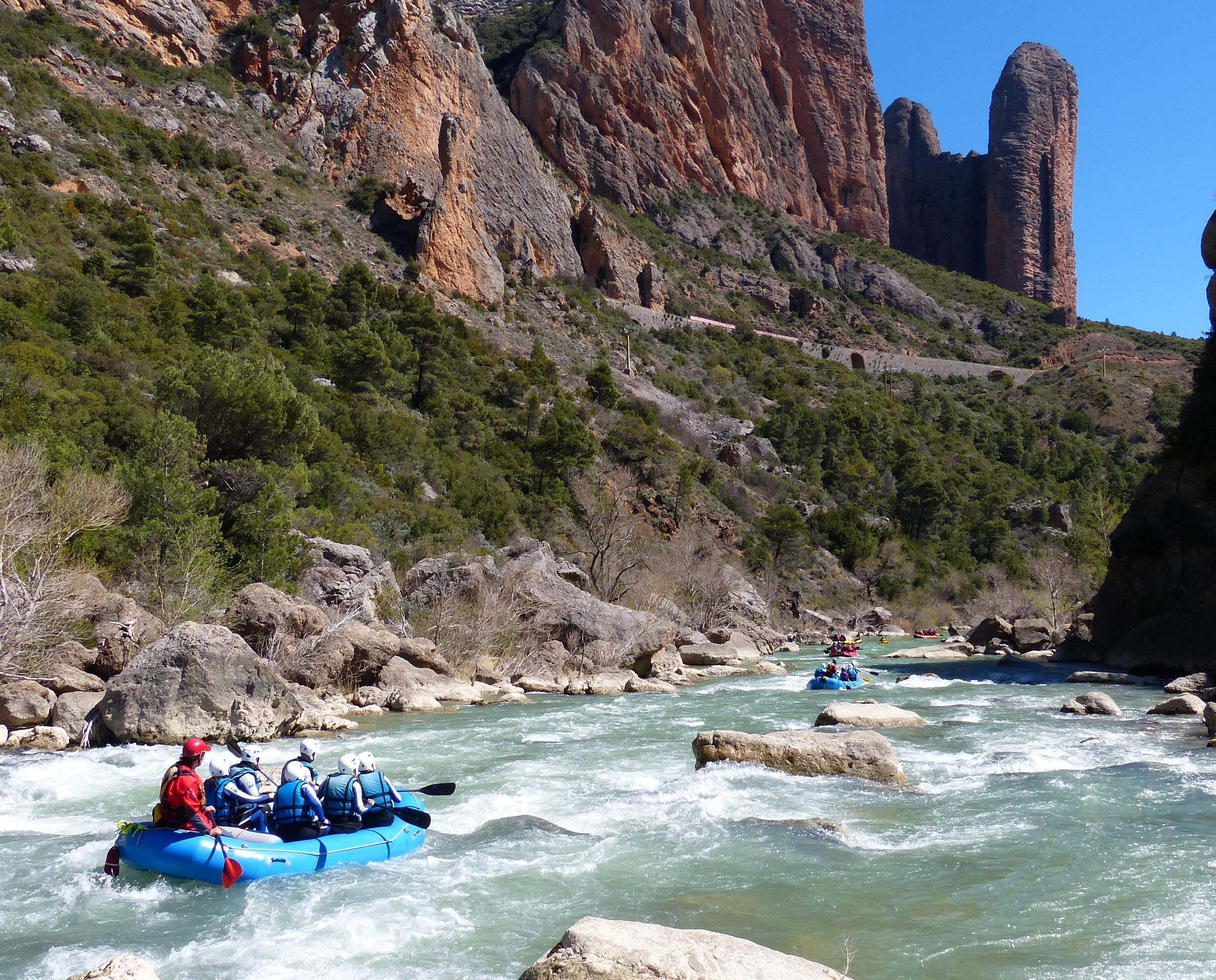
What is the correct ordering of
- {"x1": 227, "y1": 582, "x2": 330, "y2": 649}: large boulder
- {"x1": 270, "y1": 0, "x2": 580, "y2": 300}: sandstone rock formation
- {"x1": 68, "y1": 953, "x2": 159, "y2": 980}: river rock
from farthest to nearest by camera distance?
{"x1": 270, "y1": 0, "x2": 580, "y2": 300}: sandstone rock formation
{"x1": 227, "y1": 582, "x2": 330, "y2": 649}: large boulder
{"x1": 68, "y1": 953, "x2": 159, "y2": 980}: river rock

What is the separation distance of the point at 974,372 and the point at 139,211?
67821 mm

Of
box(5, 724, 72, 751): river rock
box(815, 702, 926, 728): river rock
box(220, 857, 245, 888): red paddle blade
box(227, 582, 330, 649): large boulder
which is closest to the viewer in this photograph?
box(220, 857, 245, 888): red paddle blade

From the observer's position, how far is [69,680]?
43.8 feet

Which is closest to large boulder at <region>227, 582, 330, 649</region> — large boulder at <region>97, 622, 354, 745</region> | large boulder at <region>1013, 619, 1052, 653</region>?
large boulder at <region>97, 622, 354, 745</region>

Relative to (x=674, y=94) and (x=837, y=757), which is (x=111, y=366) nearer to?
(x=837, y=757)

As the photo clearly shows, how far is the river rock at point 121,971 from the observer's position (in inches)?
158

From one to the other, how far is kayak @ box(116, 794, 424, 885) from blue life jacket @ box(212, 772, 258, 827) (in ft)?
1.38

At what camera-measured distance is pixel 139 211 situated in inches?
1489

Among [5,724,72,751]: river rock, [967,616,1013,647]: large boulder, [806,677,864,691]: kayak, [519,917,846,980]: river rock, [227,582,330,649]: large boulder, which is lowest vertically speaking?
[967,616,1013,647]: large boulder

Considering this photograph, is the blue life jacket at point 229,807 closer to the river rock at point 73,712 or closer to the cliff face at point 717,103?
the river rock at point 73,712

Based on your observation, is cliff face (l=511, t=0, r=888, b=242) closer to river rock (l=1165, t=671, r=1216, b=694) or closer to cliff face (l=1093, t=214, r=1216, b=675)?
cliff face (l=1093, t=214, r=1216, b=675)

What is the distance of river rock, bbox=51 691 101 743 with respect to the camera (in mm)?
11836

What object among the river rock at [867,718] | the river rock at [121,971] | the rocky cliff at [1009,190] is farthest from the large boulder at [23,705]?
the rocky cliff at [1009,190]

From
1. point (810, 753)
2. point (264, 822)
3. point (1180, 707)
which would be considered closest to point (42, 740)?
point (264, 822)
